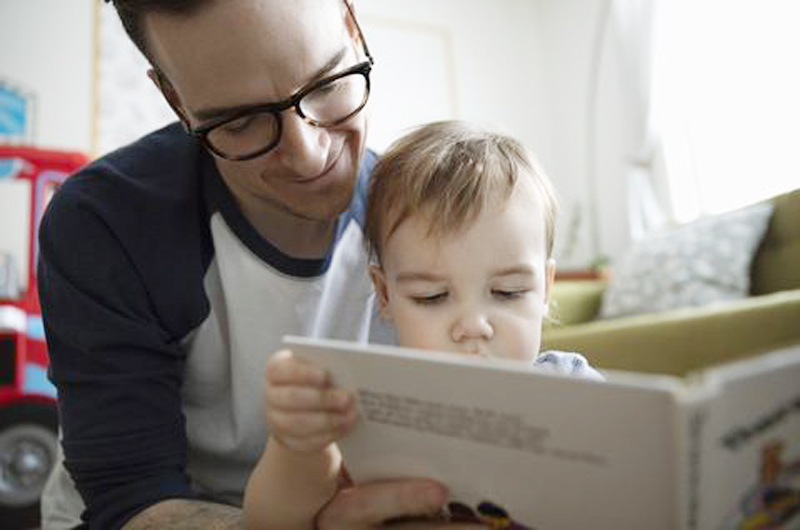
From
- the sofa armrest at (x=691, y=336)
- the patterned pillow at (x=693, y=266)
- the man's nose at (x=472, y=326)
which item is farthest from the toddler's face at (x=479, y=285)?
the patterned pillow at (x=693, y=266)

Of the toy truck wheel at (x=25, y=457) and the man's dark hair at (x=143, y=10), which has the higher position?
the man's dark hair at (x=143, y=10)

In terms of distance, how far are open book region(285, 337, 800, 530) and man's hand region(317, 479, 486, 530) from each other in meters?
0.03

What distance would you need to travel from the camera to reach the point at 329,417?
21.4 inches

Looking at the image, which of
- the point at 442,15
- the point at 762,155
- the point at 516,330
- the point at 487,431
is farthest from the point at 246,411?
the point at 442,15

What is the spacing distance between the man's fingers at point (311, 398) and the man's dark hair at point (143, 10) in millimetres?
522


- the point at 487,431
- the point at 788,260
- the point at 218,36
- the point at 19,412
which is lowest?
the point at 19,412

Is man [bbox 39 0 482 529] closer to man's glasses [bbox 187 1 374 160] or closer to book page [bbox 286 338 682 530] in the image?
man's glasses [bbox 187 1 374 160]

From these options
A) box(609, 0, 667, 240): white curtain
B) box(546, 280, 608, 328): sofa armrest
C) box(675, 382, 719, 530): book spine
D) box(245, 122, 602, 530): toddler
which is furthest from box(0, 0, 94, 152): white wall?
box(675, 382, 719, 530): book spine

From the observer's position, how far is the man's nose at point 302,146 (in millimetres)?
849

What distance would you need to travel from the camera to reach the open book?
0.38 m

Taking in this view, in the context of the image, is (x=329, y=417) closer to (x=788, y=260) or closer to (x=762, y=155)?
(x=788, y=260)

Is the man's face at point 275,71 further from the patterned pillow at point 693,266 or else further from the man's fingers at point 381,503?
the patterned pillow at point 693,266

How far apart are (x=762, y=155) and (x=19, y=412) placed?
342cm

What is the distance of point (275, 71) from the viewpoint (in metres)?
0.81
